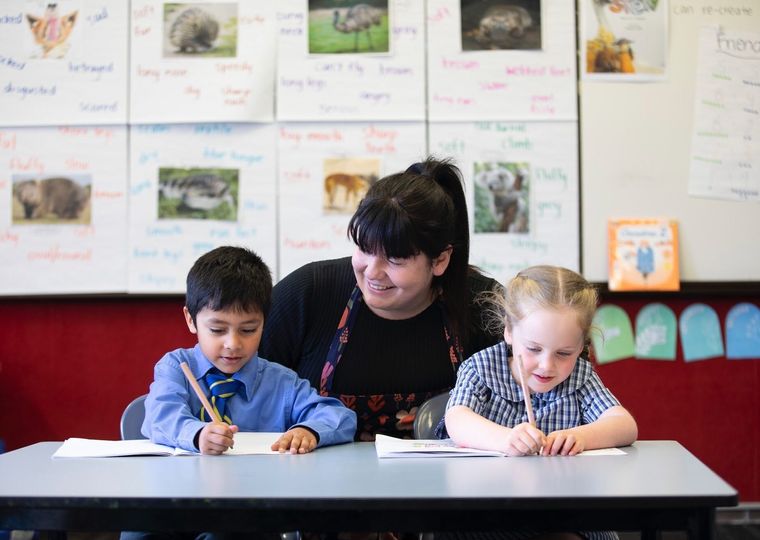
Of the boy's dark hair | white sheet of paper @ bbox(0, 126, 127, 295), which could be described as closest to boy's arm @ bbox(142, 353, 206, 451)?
the boy's dark hair

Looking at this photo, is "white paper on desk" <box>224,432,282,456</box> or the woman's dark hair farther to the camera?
the woman's dark hair

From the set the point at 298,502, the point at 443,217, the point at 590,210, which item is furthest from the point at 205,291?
the point at 590,210

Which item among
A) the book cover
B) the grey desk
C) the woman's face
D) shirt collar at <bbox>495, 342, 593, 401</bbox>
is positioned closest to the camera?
the grey desk

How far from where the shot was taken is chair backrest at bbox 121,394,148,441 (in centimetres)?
182

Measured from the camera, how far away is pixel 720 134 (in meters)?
3.21

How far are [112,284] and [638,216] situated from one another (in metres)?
2.00

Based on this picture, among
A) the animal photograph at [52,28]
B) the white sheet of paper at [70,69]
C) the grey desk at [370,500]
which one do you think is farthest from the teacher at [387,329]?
the animal photograph at [52,28]

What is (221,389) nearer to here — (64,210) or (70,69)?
(64,210)

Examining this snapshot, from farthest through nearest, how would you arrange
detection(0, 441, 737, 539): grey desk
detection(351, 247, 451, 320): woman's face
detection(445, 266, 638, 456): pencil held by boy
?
detection(351, 247, 451, 320): woman's face, detection(445, 266, 638, 456): pencil held by boy, detection(0, 441, 737, 539): grey desk

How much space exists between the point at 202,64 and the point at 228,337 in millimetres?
1732

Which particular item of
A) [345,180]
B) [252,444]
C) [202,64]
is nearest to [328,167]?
[345,180]

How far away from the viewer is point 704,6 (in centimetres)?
321

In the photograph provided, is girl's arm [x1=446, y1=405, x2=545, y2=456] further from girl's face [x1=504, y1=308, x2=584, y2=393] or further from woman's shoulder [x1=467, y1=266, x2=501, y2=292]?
woman's shoulder [x1=467, y1=266, x2=501, y2=292]

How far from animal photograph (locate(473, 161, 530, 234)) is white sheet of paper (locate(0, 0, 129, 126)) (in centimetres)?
138
